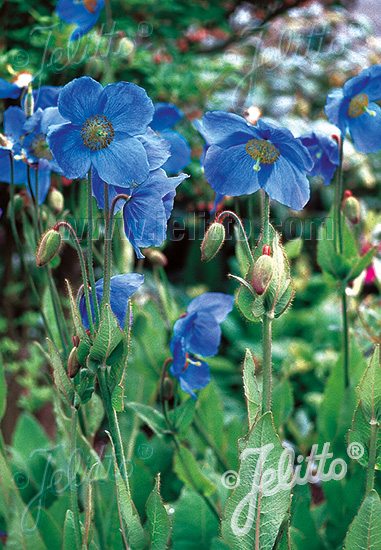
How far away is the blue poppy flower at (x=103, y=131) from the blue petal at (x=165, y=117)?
0.24 metres

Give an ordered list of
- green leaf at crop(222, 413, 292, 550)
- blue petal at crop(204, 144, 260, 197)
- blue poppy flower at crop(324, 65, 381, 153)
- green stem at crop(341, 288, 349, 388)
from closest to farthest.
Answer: green leaf at crop(222, 413, 292, 550) → blue petal at crop(204, 144, 260, 197) → blue poppy flower at crop(324, 65, 381, 153) → green stem at crop(341, 288, 349, 388)

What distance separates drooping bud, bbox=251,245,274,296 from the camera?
1.87ft

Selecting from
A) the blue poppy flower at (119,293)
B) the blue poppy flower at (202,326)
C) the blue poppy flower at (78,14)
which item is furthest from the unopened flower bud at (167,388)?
the blue poppy flower at (78,14)

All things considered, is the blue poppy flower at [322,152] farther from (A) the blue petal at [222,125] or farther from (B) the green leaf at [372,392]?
(B) the green leaf at [372,392]

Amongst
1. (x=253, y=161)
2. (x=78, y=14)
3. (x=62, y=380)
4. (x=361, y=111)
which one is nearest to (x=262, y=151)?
(x=253, y=161)

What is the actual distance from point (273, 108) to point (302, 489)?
217cm

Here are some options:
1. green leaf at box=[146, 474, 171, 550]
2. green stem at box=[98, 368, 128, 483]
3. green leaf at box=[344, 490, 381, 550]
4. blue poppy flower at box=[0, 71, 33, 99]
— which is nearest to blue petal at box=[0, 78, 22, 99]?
blue poppy flower at box=[0, 71, 33, 99]

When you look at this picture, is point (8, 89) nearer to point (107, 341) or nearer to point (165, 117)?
point (165, 117)

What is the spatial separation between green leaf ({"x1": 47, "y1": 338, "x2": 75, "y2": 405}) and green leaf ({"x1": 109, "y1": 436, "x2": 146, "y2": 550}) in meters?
0.07

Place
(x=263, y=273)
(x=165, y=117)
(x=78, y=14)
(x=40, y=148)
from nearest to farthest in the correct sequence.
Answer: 1. (x=263, y=273)
2. (x=40, y=148)
3. (x=165, y=117)
4. (x=78, y=14)

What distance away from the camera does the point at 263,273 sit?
22.6 inches

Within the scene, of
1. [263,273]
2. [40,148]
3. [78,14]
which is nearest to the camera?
[263,273]

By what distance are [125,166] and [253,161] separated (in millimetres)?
162

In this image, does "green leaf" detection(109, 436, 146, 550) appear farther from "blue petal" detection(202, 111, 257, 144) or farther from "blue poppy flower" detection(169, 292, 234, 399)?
"blue petal" detection(202, 111, 257, 144)
